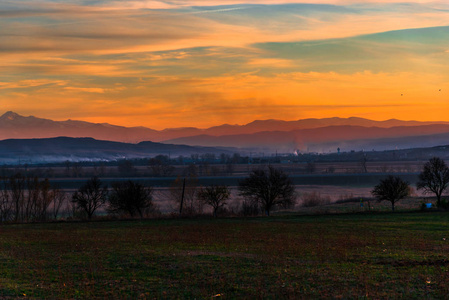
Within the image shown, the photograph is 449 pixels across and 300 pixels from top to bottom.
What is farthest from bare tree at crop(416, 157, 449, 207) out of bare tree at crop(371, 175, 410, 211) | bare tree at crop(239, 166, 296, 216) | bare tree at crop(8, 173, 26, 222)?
bare tree at crop(8, 173, 26, 222)

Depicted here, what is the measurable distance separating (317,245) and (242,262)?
8.23 m

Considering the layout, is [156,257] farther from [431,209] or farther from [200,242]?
[431,209]

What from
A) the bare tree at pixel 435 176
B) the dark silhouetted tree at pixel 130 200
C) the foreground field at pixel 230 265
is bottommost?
the foreground field at pixel 230 265

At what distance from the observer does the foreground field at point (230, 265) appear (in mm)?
18531

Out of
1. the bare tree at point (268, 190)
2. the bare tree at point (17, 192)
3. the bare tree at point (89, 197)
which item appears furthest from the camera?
the bare tree at point (17, 192)

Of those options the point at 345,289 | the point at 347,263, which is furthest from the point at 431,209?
the point at 345,289

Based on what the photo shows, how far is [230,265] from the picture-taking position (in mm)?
23844

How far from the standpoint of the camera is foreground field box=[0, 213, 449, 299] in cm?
1853

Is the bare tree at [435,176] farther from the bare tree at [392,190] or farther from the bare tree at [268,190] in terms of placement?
the bare tree at [268,190]

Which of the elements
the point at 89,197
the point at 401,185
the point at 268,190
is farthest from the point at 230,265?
the point at 401,185

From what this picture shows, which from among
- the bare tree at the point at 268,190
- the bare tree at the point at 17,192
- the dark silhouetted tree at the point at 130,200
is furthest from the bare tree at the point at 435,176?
the bare tree at the point at 17,192

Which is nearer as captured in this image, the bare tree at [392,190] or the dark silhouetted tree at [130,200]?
the dark silhouetted tree at [130,200]

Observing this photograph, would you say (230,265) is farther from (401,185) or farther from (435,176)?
(435,176)

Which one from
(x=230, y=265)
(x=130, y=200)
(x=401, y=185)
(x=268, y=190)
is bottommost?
(x=230, y=265)
